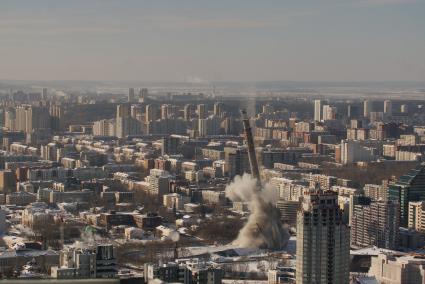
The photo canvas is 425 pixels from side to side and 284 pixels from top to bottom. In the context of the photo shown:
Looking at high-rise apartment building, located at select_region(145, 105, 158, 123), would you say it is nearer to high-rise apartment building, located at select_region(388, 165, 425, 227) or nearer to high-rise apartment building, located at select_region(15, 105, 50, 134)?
high-rise apartment building, located at select_region(15, 105, 50, 134)

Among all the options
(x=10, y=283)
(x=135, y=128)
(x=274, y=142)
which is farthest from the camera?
(x=135, y=128)

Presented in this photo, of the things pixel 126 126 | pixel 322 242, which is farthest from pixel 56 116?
pixel 322 242

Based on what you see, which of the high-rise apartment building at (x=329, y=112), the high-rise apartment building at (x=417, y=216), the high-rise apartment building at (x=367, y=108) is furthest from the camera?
the high-rise apartment building at (x=367, y=108)

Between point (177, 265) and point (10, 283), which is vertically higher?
point (10, 283)

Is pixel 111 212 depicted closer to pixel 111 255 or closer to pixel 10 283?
pixel 111 255

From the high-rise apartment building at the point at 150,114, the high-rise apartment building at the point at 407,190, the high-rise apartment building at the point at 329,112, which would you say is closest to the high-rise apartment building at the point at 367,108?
the high-rise apartment building at the point at 329,112

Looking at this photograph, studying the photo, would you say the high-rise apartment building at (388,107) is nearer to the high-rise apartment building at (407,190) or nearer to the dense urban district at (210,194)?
the dense urban district at (210,194)

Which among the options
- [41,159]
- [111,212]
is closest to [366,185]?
[111,212]

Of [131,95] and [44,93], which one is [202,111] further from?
[44,93]
